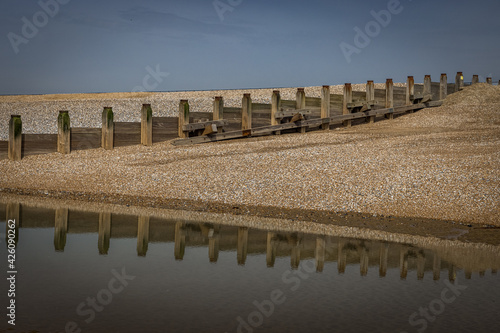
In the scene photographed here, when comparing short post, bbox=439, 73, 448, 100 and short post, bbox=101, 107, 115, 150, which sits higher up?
short post, bbox=439, 73, 448, 100

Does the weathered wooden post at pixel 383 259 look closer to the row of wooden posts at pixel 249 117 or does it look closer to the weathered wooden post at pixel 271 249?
the weathered wooden post at pixel 271 249

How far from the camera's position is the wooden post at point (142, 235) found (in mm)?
11008

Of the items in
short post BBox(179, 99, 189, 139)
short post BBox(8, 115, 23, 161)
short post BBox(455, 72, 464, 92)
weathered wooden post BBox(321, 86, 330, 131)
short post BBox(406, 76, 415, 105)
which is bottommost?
short post BBox(8, 115, 23, 161)

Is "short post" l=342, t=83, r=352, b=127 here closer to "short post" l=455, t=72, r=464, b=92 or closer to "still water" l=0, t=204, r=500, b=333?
"short post" l=455, t=72, r=464, b=92

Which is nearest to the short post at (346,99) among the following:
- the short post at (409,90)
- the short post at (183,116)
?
the short post at (409,90)

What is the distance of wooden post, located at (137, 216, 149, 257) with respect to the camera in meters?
11.0

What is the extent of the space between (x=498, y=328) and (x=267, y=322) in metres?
2.83

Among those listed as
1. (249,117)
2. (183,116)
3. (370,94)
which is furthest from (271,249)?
(370,94)

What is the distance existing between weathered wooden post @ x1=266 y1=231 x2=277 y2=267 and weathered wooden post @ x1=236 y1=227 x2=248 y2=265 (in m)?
0.41

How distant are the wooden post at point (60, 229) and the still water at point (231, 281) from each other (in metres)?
0.04

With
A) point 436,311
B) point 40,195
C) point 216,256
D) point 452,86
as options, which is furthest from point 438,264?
point 452,86

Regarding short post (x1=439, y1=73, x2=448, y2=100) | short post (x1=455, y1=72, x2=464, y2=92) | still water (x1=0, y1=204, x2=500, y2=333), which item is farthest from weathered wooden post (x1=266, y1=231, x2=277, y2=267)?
short post (x1=455, y1=72, x2=464, y2=92)

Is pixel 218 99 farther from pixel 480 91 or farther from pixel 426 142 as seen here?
pixel 480 91

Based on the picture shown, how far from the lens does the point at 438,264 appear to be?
1012 centimetres
